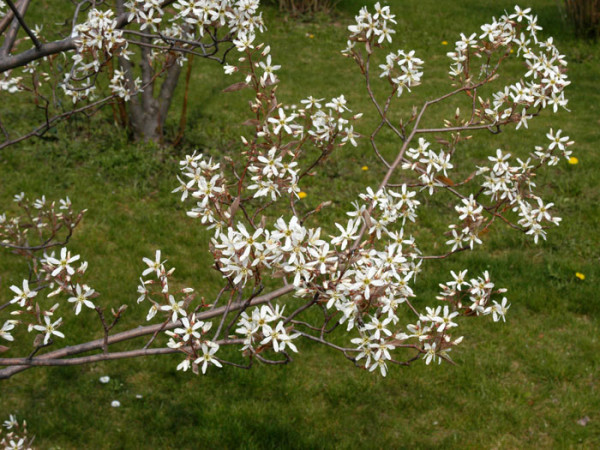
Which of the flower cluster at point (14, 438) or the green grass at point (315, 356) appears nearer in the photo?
the flower cluster at point (14, 438)

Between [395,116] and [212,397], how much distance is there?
510 cm

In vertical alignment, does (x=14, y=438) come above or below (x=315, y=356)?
above

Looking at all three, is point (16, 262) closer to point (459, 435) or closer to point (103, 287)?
point (103, 287)

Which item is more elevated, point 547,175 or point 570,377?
point 547,175

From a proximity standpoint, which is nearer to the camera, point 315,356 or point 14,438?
point 14,438

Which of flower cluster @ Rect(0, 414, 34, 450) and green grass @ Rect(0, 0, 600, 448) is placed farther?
green grass @ Rect(0, 0, 600, 448)

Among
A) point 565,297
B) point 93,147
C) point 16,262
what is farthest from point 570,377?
point 93,147

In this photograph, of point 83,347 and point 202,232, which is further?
point 202,232

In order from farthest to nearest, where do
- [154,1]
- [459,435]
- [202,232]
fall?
1. [202,232]
2. [459,435]
3. [154,1]

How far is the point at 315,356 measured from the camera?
4301 mm

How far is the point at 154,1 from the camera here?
8.51 ft

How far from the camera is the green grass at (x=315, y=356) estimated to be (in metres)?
3.68

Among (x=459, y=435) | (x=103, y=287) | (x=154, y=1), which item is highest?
(x=154, y=1)

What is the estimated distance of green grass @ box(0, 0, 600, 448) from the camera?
3680 millimetres
